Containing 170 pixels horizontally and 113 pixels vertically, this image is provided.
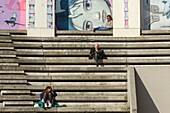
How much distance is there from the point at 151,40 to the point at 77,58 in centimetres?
317

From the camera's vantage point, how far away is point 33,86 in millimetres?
20938

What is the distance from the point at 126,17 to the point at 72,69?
14.2 feet

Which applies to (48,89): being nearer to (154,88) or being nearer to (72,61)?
(72,61)

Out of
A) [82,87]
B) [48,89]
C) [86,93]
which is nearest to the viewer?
[48,89]

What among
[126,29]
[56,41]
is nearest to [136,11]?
[126,29]

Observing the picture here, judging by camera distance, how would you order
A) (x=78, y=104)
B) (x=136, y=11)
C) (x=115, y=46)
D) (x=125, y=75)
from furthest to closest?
(x=136, y=11), (x=115, y=46), (x=125, y=75), (x=78, y=104)

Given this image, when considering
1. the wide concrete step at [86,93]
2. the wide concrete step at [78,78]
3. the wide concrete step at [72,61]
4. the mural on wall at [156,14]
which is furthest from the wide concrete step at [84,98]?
the mural on wall at [156,14]

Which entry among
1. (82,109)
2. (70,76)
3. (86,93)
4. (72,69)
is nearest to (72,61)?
(72,69)

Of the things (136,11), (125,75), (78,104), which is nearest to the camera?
(78,104)

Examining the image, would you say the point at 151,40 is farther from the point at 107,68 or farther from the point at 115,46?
the point at 107,68

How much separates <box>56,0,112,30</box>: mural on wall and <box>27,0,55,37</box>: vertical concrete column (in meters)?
0.94

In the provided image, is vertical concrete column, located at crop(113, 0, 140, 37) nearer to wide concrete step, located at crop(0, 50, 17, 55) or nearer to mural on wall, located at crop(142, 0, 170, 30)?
mural on wall, located at crop(142, 0, 170, 30)

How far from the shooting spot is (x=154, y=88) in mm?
21891

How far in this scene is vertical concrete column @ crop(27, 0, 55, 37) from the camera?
25.2 m
